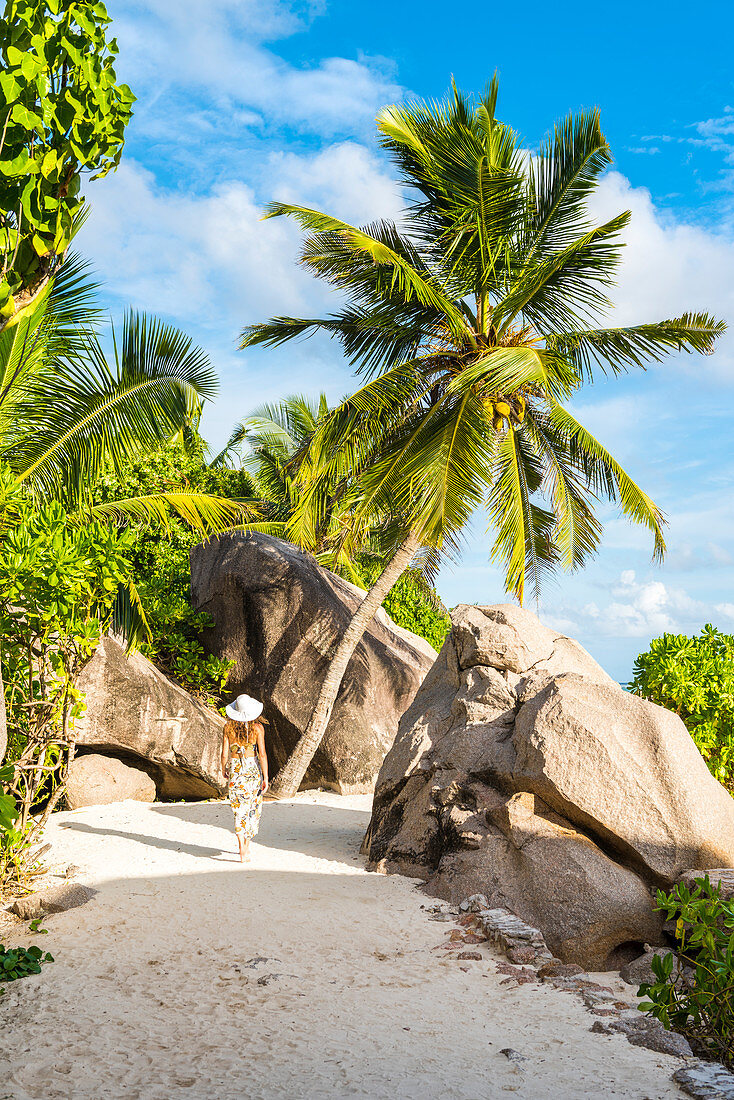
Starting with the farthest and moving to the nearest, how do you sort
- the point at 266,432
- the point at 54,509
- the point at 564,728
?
the point at 266,432, the point at 54,509, the point at 564,728

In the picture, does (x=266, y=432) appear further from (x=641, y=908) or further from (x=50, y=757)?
(x=641, y=908)

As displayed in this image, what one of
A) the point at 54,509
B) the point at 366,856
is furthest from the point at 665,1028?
the point at 54,509

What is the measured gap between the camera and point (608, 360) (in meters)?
11.9

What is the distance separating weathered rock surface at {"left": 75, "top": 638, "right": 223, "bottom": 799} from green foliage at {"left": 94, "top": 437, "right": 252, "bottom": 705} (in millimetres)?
633

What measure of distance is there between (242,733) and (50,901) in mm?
2429

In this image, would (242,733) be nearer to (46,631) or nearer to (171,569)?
(46,631)

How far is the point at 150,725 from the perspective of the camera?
10.6 meters

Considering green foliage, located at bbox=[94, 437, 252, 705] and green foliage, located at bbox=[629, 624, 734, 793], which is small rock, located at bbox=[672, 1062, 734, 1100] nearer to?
green foliage, located at bbox=[629, 624, 734, 793]

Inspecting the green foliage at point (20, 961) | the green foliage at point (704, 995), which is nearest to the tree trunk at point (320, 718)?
the green foliage at point (20, 961)

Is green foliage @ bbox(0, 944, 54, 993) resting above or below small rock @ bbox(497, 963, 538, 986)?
below

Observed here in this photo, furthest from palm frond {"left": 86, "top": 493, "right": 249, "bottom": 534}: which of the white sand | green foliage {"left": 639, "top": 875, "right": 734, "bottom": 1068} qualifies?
green foliage {"left": 639, "top": 875, "right": 734, "bottom": 1068}

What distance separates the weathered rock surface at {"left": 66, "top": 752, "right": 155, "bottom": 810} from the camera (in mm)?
9805

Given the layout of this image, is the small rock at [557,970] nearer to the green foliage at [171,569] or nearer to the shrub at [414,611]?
the green foliage at [171,569]

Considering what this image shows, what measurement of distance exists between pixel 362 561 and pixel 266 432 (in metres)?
4.84
